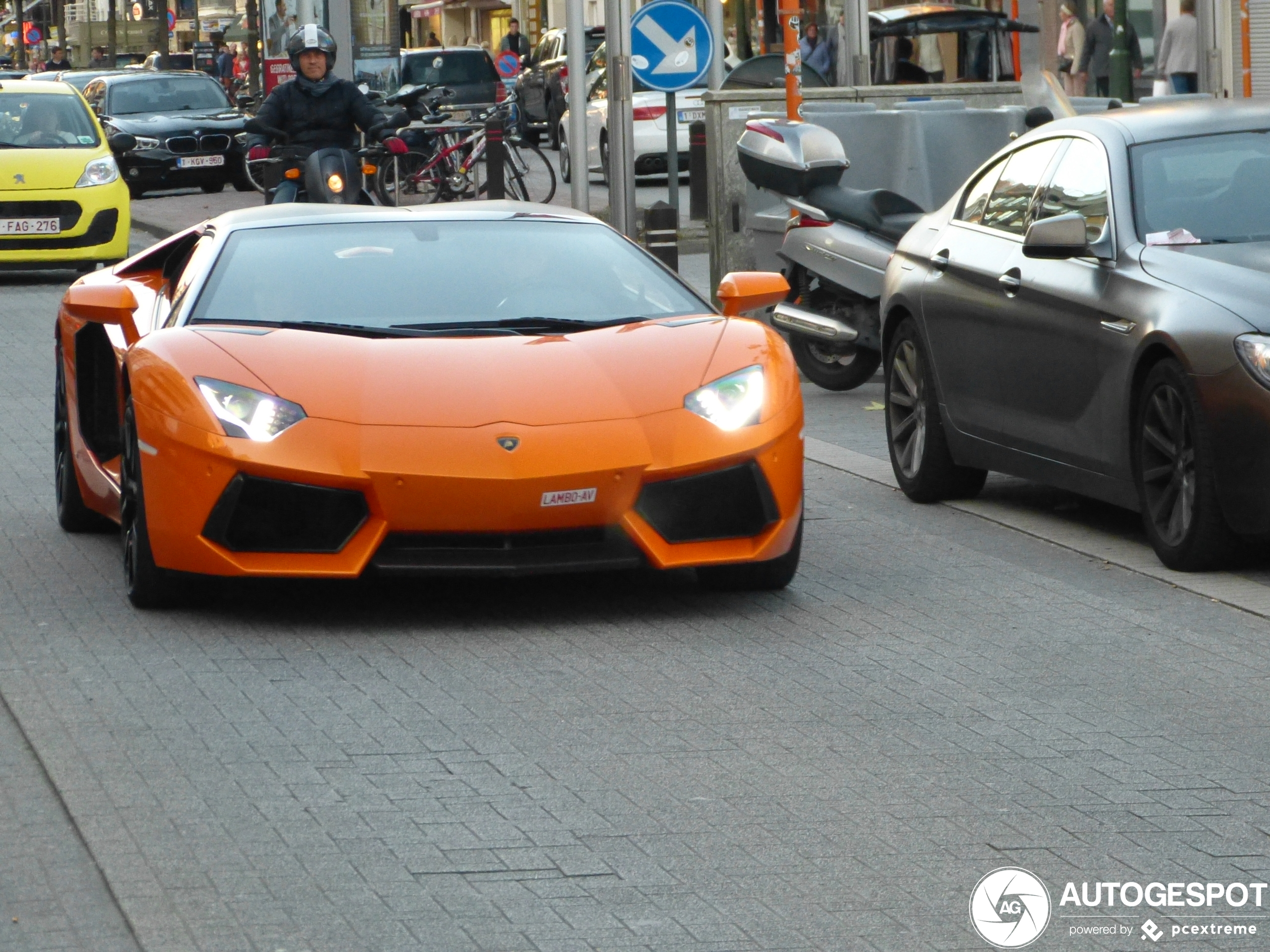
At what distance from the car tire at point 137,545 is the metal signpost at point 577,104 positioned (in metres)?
13.4

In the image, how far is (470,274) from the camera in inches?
305

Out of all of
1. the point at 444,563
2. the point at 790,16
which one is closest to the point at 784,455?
the point at 444,563

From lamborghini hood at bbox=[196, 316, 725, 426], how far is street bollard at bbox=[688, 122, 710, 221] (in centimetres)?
1390

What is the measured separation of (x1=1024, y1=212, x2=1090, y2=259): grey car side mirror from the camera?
816cm

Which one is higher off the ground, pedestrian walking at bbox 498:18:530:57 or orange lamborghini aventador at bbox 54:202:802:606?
pedestrian walking at bbox 498:18:530:57

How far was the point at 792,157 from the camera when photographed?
42.4 feet

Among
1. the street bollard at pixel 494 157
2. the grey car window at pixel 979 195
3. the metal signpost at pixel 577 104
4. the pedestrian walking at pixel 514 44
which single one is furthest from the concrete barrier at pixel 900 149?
the pedestrian walking at pixel 514 44

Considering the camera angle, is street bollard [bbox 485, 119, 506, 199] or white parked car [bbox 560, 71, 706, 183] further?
white parked car [bbox 560, 71, 706, 183]

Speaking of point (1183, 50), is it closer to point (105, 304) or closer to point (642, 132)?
point (642, 132)

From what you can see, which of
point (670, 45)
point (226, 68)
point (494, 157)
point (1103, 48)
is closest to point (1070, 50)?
point (1103, 48)

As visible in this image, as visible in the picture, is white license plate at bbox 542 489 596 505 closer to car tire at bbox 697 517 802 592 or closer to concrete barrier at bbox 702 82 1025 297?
car tire at bbox 697 517 802 592

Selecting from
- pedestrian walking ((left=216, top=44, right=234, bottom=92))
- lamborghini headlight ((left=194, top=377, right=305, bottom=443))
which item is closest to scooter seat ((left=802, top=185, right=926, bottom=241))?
lamborghini headlight ((left=194, top=377, right=305, bottom=443))

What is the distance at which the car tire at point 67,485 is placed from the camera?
8781 mm

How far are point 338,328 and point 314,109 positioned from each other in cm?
882
